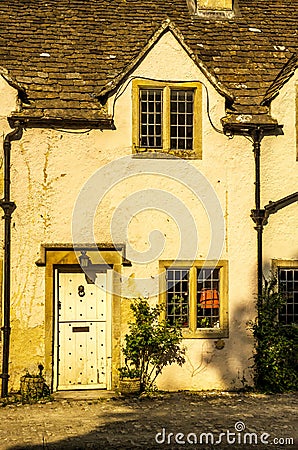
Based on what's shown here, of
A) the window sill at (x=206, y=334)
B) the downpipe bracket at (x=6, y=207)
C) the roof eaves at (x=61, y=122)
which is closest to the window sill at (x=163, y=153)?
the roof eaves at (x=61, y=122)

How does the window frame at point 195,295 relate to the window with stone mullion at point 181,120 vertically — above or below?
below

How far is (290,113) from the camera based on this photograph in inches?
647

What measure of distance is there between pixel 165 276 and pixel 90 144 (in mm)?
3309

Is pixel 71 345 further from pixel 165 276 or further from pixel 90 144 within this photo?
pixel 90 144

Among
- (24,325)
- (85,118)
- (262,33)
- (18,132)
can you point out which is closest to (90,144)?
(85,118)

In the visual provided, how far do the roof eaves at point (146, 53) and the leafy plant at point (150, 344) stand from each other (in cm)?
472

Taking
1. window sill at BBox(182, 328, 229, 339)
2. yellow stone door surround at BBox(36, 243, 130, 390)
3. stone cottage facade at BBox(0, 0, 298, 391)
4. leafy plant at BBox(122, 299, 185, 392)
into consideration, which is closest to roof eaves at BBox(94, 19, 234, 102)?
stone cottage facade at BBox(0, 0, 298, 391)

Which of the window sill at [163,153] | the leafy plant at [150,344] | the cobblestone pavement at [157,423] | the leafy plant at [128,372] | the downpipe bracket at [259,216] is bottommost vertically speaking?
the cobblestone pavement at [157,423]

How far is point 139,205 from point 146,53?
135 inches

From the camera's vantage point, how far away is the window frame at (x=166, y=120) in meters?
15.8

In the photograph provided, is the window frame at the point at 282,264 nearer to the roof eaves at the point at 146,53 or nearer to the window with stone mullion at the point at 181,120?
the window with stone mullion at the point at 181,120

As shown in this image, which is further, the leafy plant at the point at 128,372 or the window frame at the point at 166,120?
the window frame at the point at 166,120

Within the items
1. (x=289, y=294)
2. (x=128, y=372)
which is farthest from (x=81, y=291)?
(x=289, y=294)

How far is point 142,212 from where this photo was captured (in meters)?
15.6
